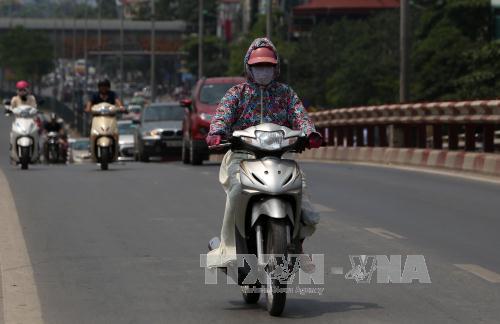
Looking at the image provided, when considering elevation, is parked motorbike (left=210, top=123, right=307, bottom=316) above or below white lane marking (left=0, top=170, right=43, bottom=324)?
above

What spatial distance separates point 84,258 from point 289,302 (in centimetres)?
305

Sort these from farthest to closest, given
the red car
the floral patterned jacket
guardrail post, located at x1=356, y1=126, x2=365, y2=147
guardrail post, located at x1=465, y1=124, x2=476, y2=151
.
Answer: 1. guardrail post, located at x1=356, y1=126, x2=365, y2=147
2. the red car
3. guardrail post, located at x1=465, y1=124, x2=476, y2=151
4. the floral patterned jacket

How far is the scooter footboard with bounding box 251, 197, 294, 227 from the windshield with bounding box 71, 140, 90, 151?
6244 centimetres

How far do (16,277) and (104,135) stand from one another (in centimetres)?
1683

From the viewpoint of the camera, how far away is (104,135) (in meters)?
28.3

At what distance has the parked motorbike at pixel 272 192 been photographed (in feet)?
30.6

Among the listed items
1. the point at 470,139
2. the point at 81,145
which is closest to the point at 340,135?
the point at 470,139

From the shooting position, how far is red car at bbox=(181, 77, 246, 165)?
109 feet

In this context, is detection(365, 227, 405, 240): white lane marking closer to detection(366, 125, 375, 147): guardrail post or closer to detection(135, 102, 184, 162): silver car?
detection(366, 125, 375, 147): guardrail post

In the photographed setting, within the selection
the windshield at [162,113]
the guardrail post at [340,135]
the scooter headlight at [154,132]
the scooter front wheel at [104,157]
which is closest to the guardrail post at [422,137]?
the scooter front wheel at [104,157]

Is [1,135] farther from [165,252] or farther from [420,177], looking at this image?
[165,252]

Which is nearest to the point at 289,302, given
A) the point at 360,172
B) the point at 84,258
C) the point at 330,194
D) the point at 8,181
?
the point at 84,258

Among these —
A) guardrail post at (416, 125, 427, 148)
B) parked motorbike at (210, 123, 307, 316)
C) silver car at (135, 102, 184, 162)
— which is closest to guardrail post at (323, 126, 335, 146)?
silver car at (135, 102, 184, 162)

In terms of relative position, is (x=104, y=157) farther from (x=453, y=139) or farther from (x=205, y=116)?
(x=453, y=139)
